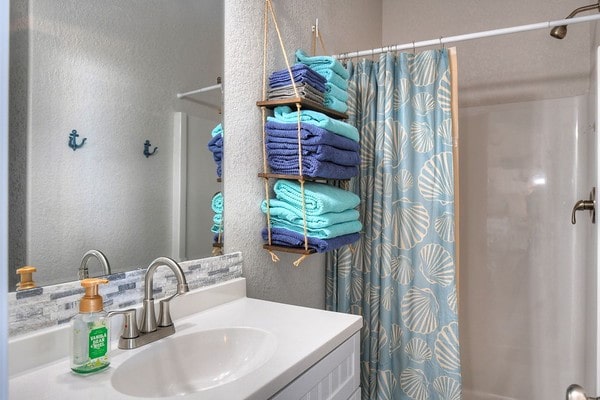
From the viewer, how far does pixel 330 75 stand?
1.49m

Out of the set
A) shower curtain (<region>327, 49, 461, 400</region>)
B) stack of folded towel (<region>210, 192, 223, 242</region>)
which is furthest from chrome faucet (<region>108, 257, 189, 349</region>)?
shower curtain (<region>327, 49, 461, 400</region>)

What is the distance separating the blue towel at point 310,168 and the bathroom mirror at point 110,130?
0.79 ft

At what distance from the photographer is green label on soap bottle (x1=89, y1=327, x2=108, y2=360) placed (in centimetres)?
76

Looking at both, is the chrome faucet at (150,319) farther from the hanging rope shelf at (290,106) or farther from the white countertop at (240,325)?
the hanging rope shelf at (290,106)

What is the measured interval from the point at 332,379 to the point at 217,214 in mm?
600

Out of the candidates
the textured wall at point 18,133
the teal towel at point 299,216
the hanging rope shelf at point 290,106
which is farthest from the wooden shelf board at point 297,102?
the textured wall at point 18,133

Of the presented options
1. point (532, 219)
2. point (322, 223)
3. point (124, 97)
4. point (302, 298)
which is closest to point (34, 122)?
point (124, 97)

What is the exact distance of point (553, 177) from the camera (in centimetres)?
228

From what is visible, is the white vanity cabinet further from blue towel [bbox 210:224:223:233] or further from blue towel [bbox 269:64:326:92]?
blue towel [bbox 269:64:326:92]

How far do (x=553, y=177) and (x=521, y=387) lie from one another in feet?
4.01

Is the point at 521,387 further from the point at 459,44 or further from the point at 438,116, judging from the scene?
the point at 459,44

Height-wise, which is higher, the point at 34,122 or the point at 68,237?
the point at 34,122

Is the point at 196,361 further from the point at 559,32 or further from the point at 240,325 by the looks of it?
the point at 559,32

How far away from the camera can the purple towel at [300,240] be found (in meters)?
1.33
